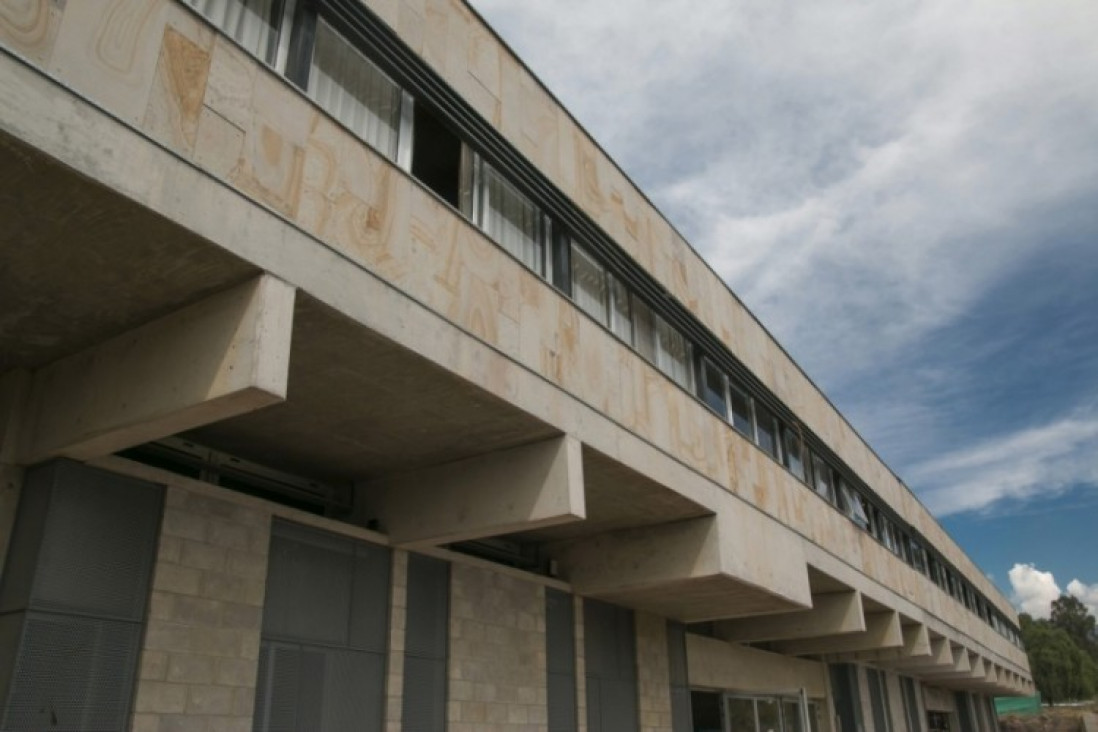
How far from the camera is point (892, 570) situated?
24.1 meters

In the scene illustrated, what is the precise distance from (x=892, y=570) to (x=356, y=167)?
69.5 feet

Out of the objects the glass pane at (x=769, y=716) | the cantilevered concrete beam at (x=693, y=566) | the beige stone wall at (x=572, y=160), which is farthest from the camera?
the glass pane at (x=769, y=716)

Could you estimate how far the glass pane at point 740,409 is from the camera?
16.2m

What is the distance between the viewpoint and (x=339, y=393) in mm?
8141

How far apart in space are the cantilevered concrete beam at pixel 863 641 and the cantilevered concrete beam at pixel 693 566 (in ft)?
22.6

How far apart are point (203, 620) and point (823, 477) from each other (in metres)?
17.1

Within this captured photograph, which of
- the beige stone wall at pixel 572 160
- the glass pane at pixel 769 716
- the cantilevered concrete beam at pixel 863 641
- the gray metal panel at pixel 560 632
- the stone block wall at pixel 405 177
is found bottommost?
the glass pane at pixel 769 716

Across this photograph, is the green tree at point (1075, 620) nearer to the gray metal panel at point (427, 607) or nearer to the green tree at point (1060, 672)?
the green tree at point (1060, 672)

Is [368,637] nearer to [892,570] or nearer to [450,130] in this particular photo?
[450,130]

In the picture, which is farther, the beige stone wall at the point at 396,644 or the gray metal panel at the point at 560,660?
the gray metal panel at the point at 560,660

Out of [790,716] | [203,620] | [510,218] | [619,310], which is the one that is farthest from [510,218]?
[790,716]

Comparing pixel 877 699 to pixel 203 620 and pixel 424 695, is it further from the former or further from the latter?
pixel 203 620

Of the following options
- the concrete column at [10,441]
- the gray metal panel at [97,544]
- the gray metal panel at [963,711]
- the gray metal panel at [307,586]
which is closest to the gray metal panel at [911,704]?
the gray metal panel at [963,711]

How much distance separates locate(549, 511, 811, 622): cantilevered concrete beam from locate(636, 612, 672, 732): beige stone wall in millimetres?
756
